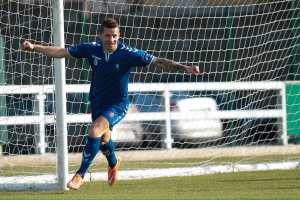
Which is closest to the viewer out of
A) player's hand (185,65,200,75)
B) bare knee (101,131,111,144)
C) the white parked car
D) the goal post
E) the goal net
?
player's hand (185,65,200,75)

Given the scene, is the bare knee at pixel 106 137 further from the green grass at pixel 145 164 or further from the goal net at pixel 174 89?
the green grass at pixel 145 164

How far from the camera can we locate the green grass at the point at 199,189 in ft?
34.2

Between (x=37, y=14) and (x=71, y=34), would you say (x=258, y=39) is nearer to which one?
(x=71, y=34)

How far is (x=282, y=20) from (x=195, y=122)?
98.6 inches

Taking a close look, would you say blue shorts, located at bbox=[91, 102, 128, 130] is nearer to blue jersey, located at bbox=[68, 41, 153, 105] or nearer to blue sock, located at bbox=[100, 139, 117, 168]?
blue jersey, located at bbox=[68, 41, 153, 105]

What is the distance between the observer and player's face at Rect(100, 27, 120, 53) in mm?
11312

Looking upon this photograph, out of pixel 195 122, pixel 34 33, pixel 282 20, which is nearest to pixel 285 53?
pixel 282 20

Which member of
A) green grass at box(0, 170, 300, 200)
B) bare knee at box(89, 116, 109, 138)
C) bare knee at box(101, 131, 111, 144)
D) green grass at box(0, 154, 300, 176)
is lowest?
green grass at box(0, 154, 300, 176)

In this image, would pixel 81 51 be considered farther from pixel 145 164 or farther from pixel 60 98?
pixel 145 164

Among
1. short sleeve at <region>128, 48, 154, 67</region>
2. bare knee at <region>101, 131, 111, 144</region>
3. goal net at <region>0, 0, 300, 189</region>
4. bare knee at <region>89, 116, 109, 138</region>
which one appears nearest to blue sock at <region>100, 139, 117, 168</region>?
bare knee at <region>101, 131, 111, 144</region>

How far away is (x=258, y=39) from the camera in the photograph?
1623 cm

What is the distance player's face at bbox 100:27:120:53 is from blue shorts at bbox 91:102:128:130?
0.68 meters

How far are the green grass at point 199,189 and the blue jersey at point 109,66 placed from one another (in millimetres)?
1175

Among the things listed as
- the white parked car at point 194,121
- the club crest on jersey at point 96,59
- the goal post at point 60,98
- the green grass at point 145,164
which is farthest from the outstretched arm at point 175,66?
the white parked car at point 194,121
